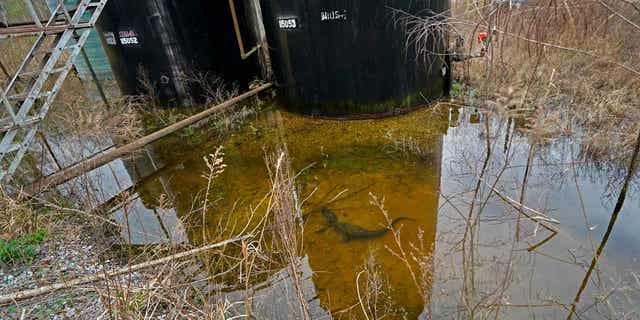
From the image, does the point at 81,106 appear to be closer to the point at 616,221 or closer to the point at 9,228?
the point at 9,228

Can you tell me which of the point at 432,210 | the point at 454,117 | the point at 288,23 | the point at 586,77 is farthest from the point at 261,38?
the point at 586,77

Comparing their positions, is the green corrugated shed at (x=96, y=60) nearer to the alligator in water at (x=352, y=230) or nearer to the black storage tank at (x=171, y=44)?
the black storage tank at (x=171, y=44)

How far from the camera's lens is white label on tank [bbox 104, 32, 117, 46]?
21.9ft

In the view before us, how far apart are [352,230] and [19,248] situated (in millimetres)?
3089

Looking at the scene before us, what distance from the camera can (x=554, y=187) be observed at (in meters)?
3.61

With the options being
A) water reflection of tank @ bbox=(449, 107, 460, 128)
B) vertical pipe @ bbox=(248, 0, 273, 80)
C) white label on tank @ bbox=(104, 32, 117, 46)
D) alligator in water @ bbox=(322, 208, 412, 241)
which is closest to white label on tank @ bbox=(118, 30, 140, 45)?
white label on tank @ bbox=(104, 32, 117, 46)

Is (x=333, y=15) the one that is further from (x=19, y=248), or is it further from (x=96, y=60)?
(x=96, y=60)

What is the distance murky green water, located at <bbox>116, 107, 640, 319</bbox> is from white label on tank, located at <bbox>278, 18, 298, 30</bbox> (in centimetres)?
173

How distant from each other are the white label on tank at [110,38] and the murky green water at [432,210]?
283 centimetres

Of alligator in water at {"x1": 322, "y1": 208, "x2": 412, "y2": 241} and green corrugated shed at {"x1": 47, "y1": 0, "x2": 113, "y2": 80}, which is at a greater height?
green corrugated shed at {"x1": 47, "y1": 0, "x2": 113, "y2": 80}

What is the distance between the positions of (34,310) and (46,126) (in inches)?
214

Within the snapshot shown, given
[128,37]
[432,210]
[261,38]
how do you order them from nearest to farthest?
[432,210] → [128,37] → [261,38]

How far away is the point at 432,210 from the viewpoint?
3582 mm

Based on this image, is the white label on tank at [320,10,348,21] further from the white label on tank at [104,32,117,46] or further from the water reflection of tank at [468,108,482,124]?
the white label on tank at [104,32,117,46]
